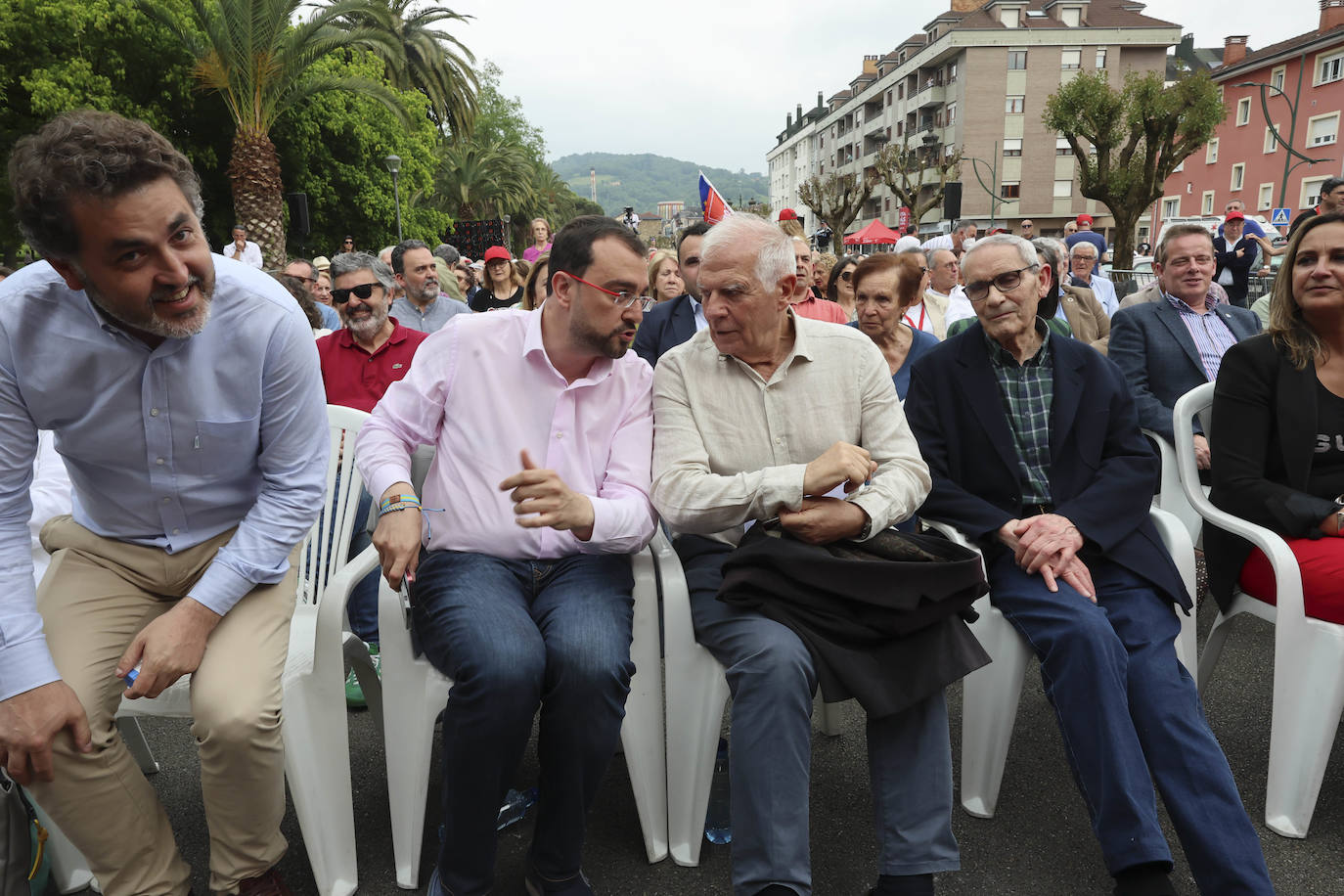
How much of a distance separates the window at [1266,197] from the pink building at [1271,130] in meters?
0.03

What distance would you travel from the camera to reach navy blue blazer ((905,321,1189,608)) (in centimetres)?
261

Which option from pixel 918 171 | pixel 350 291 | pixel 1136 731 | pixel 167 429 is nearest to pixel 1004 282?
pixel 1136 731

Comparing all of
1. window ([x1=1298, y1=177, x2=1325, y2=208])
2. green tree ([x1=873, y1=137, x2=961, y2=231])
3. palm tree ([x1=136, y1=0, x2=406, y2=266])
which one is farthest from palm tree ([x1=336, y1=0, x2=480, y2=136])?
window ([x1=1298, y1=177, x2=1325, y2=208])

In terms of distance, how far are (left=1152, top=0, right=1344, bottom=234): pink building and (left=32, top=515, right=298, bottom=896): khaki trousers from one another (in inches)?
1495

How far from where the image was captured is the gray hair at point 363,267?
13.5ft

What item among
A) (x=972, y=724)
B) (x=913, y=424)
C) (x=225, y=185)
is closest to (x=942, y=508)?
(x=913, y=424)

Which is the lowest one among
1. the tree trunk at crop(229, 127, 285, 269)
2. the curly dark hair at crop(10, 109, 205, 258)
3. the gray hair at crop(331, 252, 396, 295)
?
the gray hair at crop(331, 252, 396, 295)

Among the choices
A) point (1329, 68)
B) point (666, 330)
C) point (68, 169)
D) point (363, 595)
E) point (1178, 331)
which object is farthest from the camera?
point (1329, 68)

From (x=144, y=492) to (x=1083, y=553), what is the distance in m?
2.63

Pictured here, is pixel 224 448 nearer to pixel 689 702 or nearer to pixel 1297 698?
pixel 689 702

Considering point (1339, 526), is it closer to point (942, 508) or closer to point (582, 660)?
point (942, 508)

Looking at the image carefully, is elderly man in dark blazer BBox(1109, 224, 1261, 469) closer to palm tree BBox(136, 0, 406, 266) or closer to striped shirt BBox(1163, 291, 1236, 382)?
striped shirt BBox(1163, 291, 1236, 382)

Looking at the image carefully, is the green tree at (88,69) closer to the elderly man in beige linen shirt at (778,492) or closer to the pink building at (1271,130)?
the elderly man in beige linen shirt at (778,492)

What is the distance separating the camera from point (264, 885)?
2.12 metres
